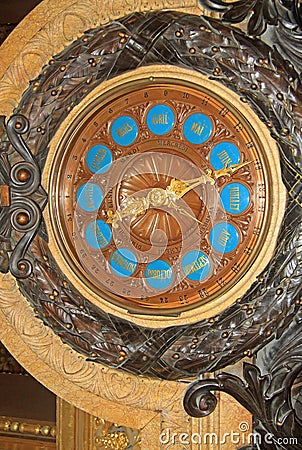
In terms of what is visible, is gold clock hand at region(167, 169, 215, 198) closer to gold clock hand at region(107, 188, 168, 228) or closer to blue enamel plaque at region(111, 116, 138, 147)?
gold clock hand at region(107, 188, 168, 228)

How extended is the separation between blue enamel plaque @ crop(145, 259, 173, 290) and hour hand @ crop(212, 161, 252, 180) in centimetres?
37

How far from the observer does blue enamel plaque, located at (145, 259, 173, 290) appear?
2254 millimetres

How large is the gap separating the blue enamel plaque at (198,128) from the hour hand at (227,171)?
122 mm

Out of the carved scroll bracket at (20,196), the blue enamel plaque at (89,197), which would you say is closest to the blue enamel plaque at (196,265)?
the blue enamel plaque at (89,197)

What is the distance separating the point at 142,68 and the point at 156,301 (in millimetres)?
845

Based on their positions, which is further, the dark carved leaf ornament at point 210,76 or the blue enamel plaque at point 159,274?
the blue enamel plaque at point 159,274

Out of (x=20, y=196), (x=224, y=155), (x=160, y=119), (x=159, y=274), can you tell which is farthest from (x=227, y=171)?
(x=20, y=196)

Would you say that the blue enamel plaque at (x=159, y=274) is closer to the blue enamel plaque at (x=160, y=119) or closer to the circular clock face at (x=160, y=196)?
the circular clock face at (x=160, y=196)

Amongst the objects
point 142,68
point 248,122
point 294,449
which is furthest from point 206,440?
point 142,68

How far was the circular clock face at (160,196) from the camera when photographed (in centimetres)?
218

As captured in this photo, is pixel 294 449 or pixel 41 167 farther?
pixel 41 167

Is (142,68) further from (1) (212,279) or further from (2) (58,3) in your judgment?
(1) (212,279)

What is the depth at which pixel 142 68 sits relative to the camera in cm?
220

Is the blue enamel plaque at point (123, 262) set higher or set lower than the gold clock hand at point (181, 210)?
lower
